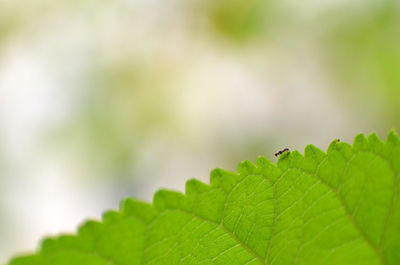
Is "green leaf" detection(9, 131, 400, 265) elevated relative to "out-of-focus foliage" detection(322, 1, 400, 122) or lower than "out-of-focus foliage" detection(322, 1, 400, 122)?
lower

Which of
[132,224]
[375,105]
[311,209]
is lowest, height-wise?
[311,209]

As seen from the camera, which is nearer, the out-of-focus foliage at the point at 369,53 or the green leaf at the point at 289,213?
the green leaf at the point at 289,213

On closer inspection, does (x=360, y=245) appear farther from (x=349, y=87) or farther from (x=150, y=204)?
(x=349, y=87)

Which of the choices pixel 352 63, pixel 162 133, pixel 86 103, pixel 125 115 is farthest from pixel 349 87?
pixel 86 103

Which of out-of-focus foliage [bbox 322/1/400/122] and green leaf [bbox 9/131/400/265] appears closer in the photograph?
green leaf [bbox 9/131/400/265]

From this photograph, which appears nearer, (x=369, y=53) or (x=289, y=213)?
(x=289, y=213)

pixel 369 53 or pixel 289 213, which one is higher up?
pixel 369 53

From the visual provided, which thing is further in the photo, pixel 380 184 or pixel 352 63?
pixel 352 63

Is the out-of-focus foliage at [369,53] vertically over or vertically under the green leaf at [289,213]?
over
